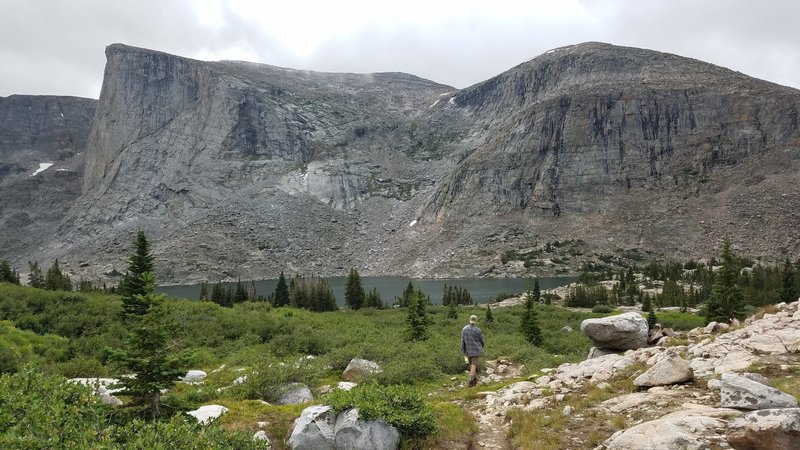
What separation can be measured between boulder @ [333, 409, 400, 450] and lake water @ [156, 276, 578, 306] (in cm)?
8434

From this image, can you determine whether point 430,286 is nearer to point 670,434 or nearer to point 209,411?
point 209,411

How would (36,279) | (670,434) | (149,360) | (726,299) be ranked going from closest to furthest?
(670,434)
(149,360)
(726,299)
(36,279)

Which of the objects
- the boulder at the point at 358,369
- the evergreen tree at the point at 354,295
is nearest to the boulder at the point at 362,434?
the boulder at the point at 358,369

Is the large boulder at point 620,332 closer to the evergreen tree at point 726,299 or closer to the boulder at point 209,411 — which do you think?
the boulder at point 209,411

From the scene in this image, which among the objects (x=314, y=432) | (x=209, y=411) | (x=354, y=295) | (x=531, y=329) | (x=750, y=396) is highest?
(x=750, y=396)

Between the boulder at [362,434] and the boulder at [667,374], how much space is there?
624cm

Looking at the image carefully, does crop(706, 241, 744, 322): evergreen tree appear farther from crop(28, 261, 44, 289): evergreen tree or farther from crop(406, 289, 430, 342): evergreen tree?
crop(28, 261, 44, 289): evergreen tree

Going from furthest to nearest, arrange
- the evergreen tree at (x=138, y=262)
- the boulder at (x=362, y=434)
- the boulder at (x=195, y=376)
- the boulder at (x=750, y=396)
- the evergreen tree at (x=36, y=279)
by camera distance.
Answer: the evergreen tree at (x=36, y=279) < the evergreen tree at (x=138, y=262) < the boulder at (x=195, y=376) < the boulder at (x=362, y=434) < the boulder at (x=750, y=396)

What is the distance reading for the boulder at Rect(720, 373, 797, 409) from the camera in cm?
834

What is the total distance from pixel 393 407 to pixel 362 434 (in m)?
0.93

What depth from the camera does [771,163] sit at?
14512cm

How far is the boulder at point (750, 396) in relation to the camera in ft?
27.3

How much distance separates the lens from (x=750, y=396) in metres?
8.55

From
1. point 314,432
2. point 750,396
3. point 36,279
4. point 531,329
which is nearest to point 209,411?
point 314,432
